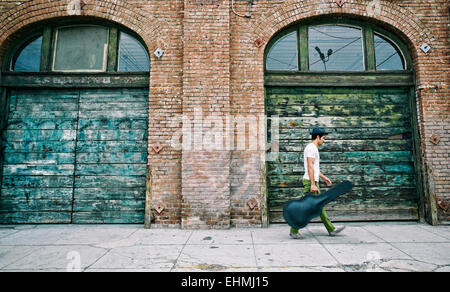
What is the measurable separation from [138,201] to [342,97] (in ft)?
16.4

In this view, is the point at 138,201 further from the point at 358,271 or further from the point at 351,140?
the point at 351,140

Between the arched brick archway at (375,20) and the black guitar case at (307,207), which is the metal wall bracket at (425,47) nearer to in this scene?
the arched brick archway at (375,20)

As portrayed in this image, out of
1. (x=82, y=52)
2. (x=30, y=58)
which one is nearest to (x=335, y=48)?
(x=82, y=52)

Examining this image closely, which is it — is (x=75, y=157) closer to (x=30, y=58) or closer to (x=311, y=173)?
(x=30, y=58)

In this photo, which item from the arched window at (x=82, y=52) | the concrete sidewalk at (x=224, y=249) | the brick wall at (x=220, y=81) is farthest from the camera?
the arched window at (x=82, y=52)

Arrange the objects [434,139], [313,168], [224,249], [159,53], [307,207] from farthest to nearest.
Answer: [159,53], [434,139], [313,168], [307,207], [224,249]

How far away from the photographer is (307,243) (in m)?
3.70

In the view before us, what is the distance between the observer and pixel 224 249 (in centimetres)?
350

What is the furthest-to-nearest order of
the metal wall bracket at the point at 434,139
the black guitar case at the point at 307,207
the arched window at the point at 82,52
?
the arched window at the point at 82,52 → the metal wall bracket at the point at 434,139 → the black guitar case at the point at 307,207

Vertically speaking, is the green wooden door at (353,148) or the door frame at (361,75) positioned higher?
the door frame at (361,75)

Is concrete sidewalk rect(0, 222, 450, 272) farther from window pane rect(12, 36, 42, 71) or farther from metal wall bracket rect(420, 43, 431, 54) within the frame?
metal wall bracket rect(420, 43, 431, 54)

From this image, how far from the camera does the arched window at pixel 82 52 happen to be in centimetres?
541

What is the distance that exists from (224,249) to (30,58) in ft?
19.7

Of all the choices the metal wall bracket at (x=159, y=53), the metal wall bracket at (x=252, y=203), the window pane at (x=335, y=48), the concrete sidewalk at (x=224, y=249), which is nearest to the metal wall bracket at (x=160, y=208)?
the concrete sidewalk at (x=224, y=249)
